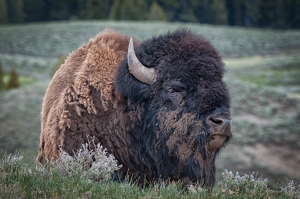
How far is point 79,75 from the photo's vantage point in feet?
14.4

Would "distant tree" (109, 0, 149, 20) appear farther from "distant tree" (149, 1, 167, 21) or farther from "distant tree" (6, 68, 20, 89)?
"distant tree" (6, 68, 20, 89)

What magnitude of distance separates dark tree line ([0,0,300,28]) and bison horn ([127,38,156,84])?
62725mm

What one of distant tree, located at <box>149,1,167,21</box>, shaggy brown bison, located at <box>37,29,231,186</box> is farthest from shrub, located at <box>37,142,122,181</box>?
distant tree, located at <box>149,1,167,21</box>

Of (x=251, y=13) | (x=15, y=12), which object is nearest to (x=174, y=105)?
(x=251, y=13)

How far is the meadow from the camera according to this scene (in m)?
15.1

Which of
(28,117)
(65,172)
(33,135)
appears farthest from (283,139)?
(65,172)

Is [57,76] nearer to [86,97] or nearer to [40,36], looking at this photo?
[86,97]

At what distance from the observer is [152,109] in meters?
4.04

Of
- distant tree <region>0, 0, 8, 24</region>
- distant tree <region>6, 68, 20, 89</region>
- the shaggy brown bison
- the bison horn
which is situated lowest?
distant tree <region>6, 68, 20, 89</region>

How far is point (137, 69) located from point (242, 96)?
18.5m

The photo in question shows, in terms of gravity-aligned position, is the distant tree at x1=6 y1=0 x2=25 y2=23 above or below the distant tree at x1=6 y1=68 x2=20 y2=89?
above

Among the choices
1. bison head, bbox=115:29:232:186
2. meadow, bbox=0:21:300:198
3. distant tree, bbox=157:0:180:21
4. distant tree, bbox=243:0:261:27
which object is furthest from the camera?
distant tree, bbox=157:0:180:21

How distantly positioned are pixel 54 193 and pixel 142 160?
154cm

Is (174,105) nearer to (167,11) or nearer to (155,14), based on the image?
(155,14)
